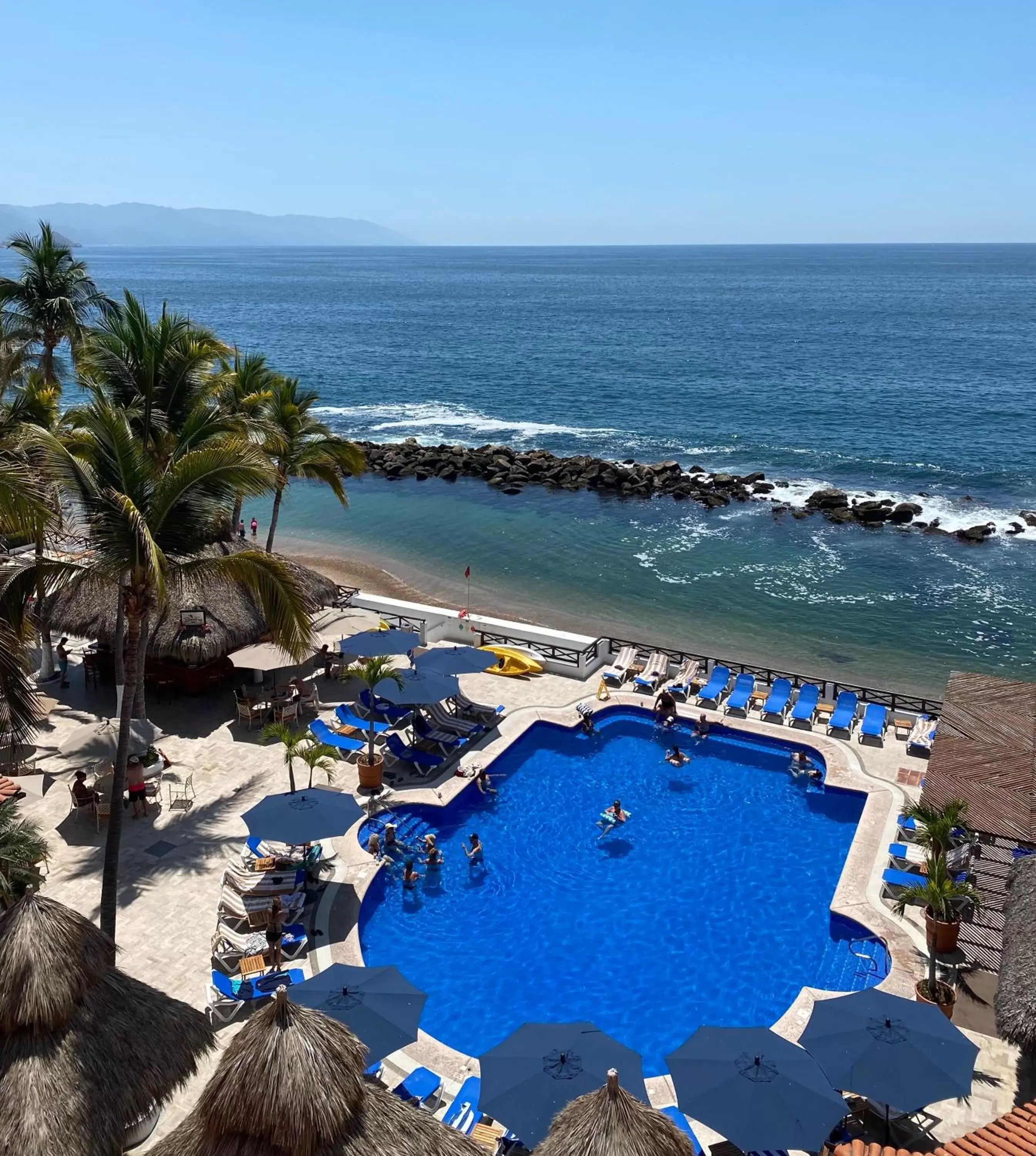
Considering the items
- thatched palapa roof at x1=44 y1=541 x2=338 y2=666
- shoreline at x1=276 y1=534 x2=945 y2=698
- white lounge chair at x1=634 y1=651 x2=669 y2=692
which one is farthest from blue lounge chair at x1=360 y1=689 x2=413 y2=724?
shoreline at x1=276 y1=534 x2=945 y2=698

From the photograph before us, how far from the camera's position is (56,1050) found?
8.45m

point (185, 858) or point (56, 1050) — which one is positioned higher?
point (56, 1050)

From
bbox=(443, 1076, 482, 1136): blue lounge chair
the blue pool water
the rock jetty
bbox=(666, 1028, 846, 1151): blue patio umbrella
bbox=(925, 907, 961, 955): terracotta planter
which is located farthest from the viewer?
the rock jetty

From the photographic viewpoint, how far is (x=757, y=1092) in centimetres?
973

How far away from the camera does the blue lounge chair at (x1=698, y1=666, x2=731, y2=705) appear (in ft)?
73.9

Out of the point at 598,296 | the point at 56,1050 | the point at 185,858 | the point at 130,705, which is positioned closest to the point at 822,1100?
the point at 56,1050

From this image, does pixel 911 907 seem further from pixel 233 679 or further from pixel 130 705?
pixel 233 679

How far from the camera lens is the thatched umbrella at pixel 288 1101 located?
687 centimetres

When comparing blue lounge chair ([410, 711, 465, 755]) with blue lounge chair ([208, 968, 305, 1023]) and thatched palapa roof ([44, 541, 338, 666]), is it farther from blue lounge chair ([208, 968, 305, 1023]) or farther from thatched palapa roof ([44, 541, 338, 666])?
blue lounge chair ([208, 968, 305, 1023])

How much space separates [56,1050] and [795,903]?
37.6 feet

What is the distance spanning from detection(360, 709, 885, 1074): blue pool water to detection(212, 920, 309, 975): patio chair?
4.00ft

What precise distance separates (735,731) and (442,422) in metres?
47.8

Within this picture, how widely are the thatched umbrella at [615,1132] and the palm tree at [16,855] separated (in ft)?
21.6

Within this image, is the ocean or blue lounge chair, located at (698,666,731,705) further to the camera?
the ocean
